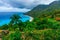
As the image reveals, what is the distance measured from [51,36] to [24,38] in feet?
9.23

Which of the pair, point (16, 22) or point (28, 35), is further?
point (16, 22)

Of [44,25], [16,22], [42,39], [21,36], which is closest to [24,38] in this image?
[21,36]

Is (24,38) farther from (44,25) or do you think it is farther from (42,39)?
(44,25)

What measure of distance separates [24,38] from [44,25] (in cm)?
771

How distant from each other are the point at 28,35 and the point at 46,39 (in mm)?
1952

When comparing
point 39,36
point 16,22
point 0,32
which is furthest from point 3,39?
point 16,22

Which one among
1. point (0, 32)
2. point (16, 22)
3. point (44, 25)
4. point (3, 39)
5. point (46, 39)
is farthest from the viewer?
point (16, 22)

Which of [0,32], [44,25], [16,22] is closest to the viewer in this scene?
[0,32]

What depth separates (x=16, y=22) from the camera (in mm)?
34562

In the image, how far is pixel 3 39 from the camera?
22.8 meters

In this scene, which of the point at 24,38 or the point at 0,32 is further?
the point at 0,32

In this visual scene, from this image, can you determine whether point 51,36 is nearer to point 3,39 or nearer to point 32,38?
point 32,38

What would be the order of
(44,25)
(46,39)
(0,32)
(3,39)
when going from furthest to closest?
(44,25) < (0,32) < (3,39) < (46,39)

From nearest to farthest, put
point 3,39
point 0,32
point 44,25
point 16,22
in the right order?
point 3,39 → point 0,32 → point 44,25 → point 16,22
